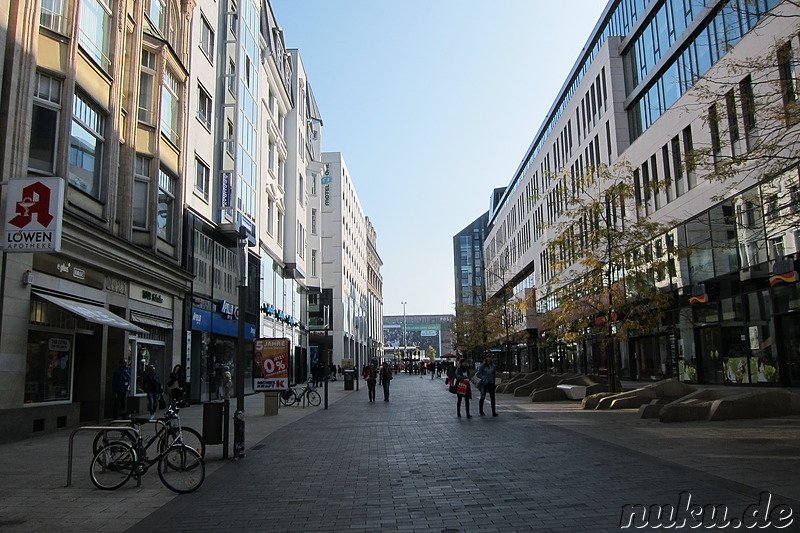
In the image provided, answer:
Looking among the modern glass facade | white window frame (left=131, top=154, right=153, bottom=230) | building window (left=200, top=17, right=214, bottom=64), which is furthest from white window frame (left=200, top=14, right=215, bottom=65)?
the modern glass facade

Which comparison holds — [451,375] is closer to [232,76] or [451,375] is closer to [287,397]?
[287,397]

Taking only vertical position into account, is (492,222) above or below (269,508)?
above

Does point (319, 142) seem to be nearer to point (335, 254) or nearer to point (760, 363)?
point (335, 254)

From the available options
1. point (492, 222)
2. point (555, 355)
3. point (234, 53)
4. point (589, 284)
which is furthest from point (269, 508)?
point (492, 222)

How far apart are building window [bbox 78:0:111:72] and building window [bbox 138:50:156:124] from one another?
2865 millimetres

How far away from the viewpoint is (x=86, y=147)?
57.3 ft

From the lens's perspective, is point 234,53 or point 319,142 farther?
point 319,142

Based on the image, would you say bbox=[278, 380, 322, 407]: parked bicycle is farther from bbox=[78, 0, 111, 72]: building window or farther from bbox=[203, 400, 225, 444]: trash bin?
bbox=[203, 400, 225, 444]: trash bin

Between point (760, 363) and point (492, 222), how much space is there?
71425 millimetres

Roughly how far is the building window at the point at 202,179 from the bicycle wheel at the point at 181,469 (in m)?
19.5

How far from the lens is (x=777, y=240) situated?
71.4ft

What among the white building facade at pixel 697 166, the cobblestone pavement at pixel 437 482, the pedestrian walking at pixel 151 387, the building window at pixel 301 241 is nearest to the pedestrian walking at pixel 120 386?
the pedestrian walking at pixel 151 387

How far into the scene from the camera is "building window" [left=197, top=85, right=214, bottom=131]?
27000 mm

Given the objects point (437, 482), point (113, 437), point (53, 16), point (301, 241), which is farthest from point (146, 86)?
point (301, 241)
